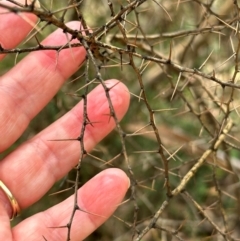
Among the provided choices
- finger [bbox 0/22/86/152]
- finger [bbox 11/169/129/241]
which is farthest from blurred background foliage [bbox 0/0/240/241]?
finger [bbox 11/169/129/241]

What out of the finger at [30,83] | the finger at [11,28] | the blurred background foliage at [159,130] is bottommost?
the blurred background foliage at [159,130]

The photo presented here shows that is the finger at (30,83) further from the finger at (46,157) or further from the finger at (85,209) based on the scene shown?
the finger at (85,209)

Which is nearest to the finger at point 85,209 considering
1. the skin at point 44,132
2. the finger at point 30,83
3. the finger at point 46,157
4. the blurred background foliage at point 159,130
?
the skin at point 44,132

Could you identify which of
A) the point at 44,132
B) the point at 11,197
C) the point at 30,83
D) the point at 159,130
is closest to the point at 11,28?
the point at 30,83

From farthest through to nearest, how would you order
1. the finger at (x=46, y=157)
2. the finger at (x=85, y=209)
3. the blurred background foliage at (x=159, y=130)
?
the blurred background foliage at (x=159, y=130) → the finger at (x=46, y=157) → the finger at (x=85, y=209)

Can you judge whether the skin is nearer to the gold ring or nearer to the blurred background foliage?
the gold ring

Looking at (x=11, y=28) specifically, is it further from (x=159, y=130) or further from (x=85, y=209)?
(x=159, y=130)

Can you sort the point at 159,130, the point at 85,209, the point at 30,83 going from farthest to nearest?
the point at 159,130 < the point at 30,83 < the point at 85,209
